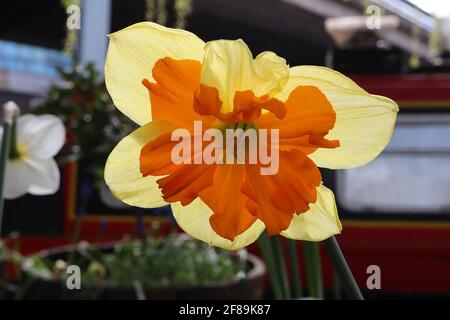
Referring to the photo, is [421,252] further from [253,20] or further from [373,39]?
[253,20]

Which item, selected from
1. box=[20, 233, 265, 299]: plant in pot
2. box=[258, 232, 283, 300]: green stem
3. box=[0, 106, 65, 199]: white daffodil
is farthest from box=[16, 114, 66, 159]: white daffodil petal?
box=[20, 233, 265, 299]: plant in pot

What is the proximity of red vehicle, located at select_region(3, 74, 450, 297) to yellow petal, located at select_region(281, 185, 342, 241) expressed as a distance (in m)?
2.71

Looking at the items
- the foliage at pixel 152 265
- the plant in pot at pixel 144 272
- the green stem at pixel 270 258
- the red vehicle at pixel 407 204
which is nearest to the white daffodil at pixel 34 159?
the green stem at pixel 270 258

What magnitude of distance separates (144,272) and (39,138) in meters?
0.94

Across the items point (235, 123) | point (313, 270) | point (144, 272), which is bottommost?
point (144, 272)

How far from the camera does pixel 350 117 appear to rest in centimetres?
30

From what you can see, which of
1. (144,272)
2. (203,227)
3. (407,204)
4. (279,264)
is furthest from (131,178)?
(407,204)

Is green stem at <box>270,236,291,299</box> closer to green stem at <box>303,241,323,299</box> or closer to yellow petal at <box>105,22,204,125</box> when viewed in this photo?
green stem at <box>303,241,323,299</box>

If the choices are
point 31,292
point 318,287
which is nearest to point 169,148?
point 318,287

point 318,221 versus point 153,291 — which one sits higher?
point 318,221

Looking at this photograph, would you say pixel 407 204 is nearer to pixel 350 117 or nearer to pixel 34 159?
pixel 34 159

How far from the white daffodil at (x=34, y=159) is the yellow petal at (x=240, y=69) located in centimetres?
28

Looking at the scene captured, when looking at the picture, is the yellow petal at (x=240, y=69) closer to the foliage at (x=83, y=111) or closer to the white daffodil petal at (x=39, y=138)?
the white daffodil petal at (x=39, y=138)

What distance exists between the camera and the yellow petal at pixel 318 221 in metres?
0.30
